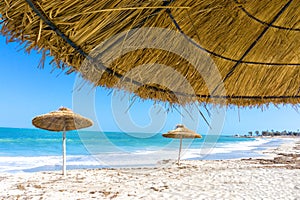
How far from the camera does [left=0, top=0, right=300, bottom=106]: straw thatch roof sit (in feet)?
1.74

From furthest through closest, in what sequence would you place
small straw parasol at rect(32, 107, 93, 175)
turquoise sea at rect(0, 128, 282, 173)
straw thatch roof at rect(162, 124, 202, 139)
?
1. turquoise sea at rect(0, 128, 282, 173)
2. straw thatch roof at rect(162, 124, 202, 139)
3. small straw parasol at rect(32, 107, 93, 175)

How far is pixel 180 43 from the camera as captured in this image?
0.83 metres

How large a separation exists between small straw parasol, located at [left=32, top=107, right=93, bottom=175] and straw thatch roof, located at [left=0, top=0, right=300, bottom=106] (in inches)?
141

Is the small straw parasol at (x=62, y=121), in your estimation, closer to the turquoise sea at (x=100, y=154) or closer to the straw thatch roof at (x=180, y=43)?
the turquoise sea at (x=100, y=154)

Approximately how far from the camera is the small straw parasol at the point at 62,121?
15.3 feet

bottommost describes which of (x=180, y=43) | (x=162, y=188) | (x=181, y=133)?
(x=162, y=188)

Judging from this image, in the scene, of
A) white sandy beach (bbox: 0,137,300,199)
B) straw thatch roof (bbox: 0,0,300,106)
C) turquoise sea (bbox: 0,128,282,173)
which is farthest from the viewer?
turquoise sea (bbox: 0,128,282,173)

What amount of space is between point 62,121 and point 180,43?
4.57 m

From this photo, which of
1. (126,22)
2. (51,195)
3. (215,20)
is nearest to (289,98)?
(215,20)

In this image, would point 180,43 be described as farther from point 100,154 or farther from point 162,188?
point 100,154

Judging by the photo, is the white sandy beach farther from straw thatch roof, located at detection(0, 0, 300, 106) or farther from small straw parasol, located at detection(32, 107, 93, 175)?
straw thatch roof, located at detection(0, 0, 300, 106)

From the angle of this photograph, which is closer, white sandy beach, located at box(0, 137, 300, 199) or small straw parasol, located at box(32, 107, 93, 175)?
white sandy beach, located at box(0, 137, 300, 199)

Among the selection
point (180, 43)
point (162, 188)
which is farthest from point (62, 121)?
point (180, 43)

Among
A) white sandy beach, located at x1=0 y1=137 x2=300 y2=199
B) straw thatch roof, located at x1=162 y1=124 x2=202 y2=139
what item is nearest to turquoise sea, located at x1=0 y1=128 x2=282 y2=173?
straw thatch roof, located at x1=162 y1=124 x2=202 y2=139
